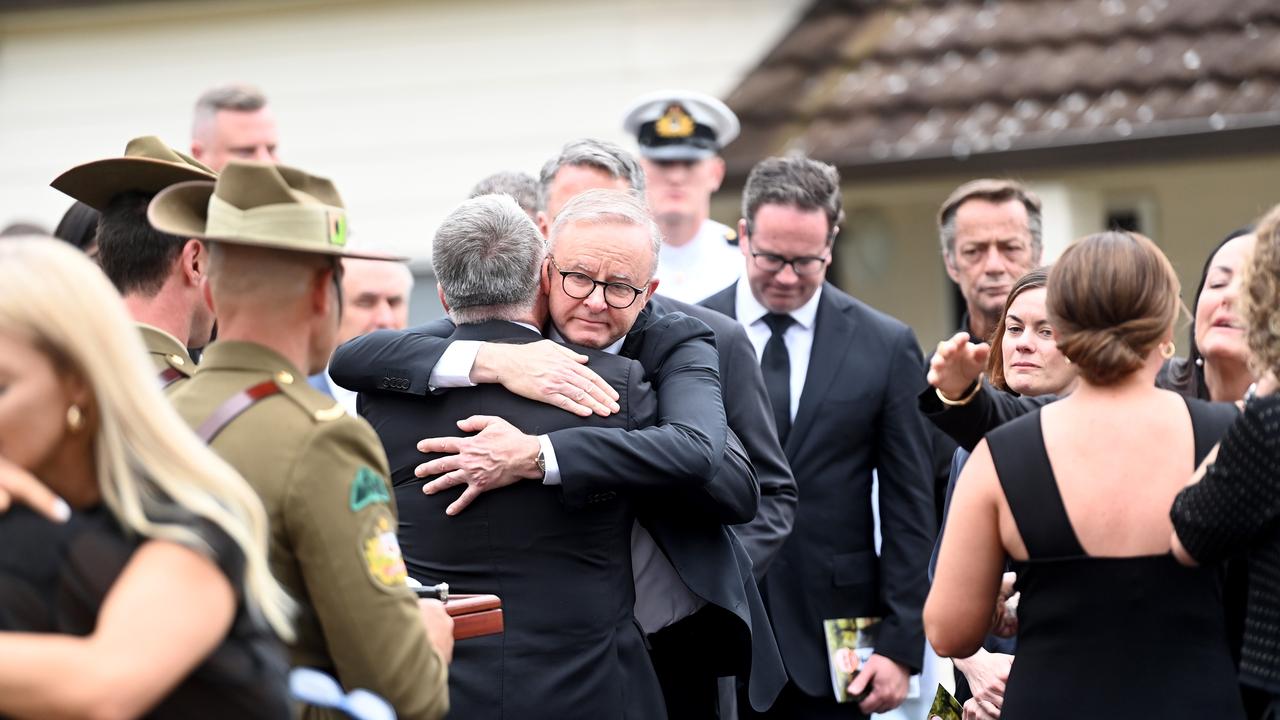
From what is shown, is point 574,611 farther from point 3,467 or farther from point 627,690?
point 3,467

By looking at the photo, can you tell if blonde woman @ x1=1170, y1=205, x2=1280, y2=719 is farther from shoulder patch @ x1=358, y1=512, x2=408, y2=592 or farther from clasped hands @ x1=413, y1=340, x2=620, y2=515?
shoulder patch @ x1=358, y1=512, x2=408, y2=592

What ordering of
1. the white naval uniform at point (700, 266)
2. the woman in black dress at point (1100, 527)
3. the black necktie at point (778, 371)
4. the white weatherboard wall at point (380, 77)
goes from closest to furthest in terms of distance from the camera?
the woman in black dress at point (1100, 527) → the black necktie at point (778, 371) → the white naval uniform at point (700, 266) → the white weatherboard wall at point (380, 77)

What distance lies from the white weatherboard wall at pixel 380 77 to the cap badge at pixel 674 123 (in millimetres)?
3333

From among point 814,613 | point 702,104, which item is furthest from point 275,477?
point 702,104

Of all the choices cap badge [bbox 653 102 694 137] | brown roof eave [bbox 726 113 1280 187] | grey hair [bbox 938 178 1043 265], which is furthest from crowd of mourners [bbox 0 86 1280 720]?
brown roof eave [bbox 726 113 1280 187]

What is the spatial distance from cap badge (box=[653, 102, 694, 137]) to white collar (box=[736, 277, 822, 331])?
3.83 ft

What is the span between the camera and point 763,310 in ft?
16.7

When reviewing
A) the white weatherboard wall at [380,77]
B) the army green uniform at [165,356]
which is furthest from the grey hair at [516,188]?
the white weatherboard wall at [380,77]

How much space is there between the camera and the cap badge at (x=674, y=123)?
6137 mm

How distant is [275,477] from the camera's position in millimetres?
2596

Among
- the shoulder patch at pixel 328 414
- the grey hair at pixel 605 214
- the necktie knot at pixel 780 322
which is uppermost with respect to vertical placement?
the grey hair at pixel 605 214

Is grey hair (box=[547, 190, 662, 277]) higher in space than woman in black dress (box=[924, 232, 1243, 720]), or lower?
higher

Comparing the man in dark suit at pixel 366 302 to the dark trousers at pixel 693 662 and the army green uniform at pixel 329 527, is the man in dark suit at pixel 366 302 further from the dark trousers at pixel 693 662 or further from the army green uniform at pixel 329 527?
the army green uniform at pixel 329 527

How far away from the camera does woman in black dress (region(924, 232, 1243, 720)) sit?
9.86ft
